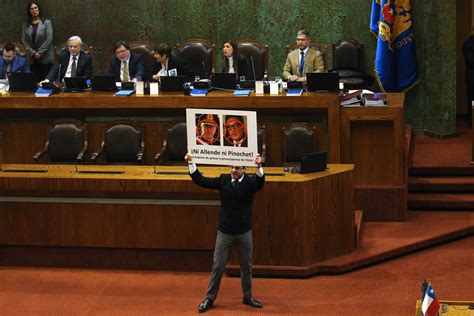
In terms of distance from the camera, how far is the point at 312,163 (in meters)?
9.49

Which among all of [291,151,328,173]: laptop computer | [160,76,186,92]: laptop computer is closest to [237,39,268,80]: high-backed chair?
[160,76,186,92]: laptop computer

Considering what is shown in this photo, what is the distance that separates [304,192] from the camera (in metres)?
9.31

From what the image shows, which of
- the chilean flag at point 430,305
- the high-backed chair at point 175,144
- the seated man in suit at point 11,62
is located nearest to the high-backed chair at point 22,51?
the seated man in suit at point 11,62

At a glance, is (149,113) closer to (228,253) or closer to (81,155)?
(81,155)

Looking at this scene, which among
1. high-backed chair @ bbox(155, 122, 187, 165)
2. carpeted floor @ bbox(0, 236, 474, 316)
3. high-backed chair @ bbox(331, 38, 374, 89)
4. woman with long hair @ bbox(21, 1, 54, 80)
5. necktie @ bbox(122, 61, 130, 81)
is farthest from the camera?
woman with long hair @ bbox(21, 1, 54, 80)

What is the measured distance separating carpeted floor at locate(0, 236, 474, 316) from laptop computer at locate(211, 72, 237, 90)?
8.09 ft

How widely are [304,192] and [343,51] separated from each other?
4.54 meters

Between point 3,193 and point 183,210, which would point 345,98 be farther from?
point 3,193

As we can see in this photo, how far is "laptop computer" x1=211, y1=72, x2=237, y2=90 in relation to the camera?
11180 millimetres

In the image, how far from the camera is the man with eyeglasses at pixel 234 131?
8672 millimetres

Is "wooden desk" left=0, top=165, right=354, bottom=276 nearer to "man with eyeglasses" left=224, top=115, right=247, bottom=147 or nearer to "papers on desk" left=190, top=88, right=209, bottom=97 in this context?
"man with eyeglasses" left=224, top=115, right=247, bottom=147

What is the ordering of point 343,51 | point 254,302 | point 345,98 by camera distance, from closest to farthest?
point 254,302, point 345,98, point 343,51

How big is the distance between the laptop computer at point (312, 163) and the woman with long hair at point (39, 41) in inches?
215

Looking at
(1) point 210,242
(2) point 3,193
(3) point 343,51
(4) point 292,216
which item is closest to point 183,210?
(1) point 210,242
